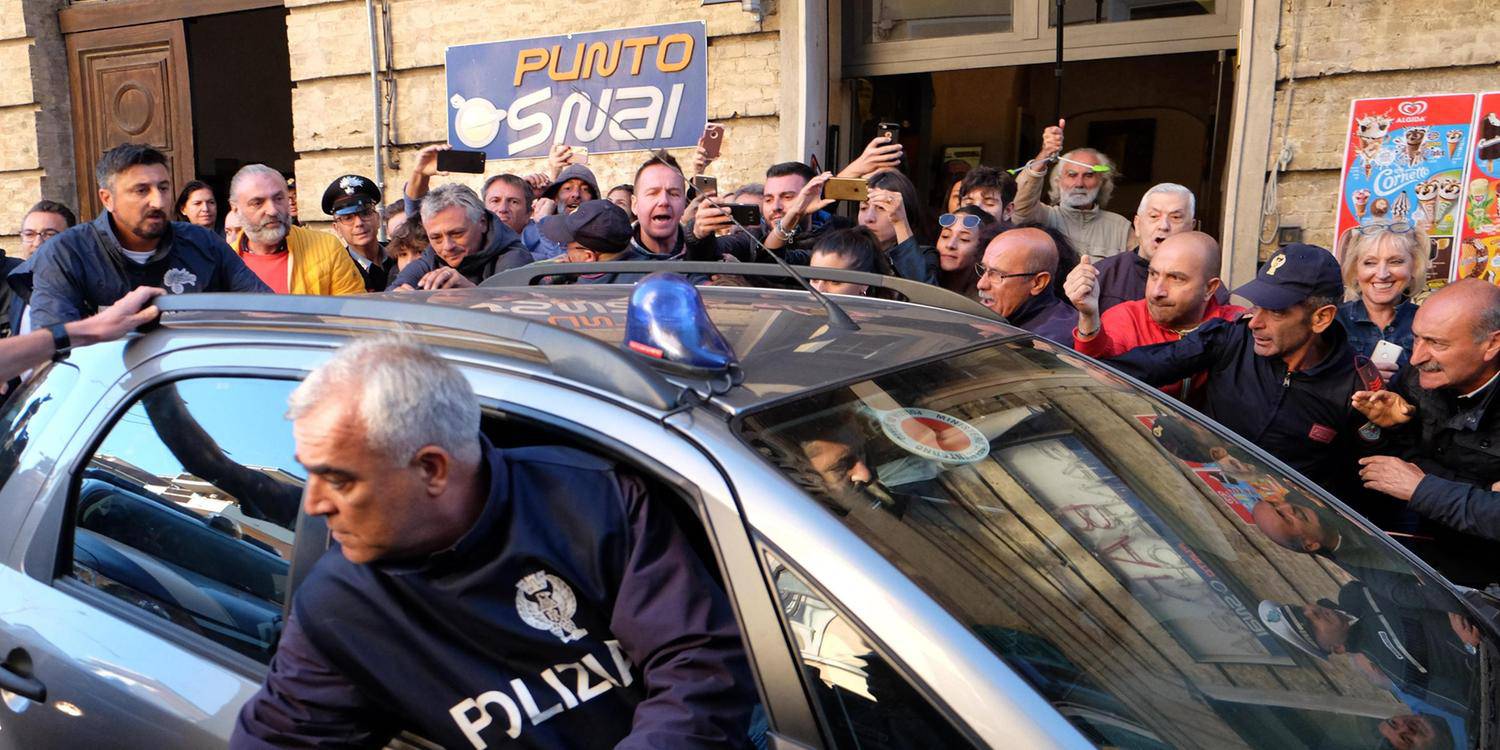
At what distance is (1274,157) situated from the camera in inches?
207

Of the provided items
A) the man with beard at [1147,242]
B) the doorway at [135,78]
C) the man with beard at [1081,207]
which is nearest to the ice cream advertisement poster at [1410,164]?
the man with beard at [1081,207]

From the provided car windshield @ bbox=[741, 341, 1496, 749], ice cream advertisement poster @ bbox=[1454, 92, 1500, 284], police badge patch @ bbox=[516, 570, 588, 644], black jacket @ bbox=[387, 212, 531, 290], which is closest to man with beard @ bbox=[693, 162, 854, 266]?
black jacket @ bbox=[387, 212, 531, 290]

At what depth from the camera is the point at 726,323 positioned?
6.22 feet

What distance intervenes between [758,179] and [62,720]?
511 cm

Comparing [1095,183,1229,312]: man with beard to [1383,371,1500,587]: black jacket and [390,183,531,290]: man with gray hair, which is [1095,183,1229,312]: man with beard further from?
[390,183,531,290]: man with gray hair

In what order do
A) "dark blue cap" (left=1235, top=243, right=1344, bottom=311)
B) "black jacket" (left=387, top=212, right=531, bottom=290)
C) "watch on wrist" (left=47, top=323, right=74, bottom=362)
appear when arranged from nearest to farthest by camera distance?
"watch on wrist" (left=47, top=323, right=74, bottom=362)
"dark blue cap" (left=1235, top=243, right=1344, bottom=311)
"black jacket" (left=387, top=212, right=531, bottom=290)

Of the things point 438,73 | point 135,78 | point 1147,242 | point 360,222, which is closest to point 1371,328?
point 1147,242

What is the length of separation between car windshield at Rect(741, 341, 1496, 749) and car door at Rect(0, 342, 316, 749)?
3.00ft

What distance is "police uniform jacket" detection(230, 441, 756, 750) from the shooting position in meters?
1.44

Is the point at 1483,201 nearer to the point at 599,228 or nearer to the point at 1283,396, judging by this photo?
the point at 1283,396

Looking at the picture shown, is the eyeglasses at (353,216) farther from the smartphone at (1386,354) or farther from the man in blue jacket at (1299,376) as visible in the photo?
the smartphone at (1386,354)

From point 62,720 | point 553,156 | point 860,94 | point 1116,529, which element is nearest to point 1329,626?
point 1116,529

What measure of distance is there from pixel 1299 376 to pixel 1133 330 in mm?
611

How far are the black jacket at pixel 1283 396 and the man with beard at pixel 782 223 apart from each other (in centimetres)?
167
